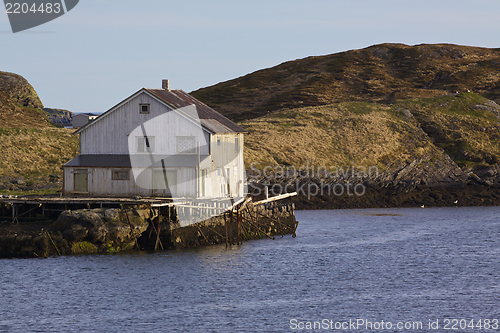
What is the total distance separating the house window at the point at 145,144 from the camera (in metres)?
50.2

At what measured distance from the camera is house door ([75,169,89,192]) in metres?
49.0

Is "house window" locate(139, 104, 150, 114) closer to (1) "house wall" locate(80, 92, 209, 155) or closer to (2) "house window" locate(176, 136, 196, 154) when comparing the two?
(1) "house wall" locate(80, 92, 209, 155)

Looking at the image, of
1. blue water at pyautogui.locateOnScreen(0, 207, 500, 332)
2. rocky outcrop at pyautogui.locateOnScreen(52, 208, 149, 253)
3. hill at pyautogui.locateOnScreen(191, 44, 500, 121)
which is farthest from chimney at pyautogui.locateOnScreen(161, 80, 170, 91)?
hill at pyautogui.locateOnScreen(191, 44, 500, 121)

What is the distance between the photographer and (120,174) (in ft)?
159

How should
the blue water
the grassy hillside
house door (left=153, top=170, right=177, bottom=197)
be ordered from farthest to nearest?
1. the grassy hillside
2. house door (left=153, top=170, right=177, bottom=197)
3. the blue water

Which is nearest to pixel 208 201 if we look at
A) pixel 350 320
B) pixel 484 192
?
pixel 350 320

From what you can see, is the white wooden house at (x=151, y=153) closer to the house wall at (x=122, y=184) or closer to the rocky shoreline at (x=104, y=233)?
the house wall at (x=122, y=184)

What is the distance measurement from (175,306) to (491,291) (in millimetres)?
19148

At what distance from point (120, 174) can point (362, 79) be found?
130211 millimetres

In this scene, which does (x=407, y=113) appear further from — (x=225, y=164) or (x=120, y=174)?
(x=120, y=174)

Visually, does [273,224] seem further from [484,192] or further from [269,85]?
[269,85]

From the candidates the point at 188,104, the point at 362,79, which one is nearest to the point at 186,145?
the point at 188,104

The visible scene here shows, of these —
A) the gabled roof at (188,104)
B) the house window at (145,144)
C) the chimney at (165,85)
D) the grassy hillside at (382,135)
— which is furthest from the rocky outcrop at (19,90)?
the house window at (145,144)

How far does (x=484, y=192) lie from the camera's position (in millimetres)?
88000
